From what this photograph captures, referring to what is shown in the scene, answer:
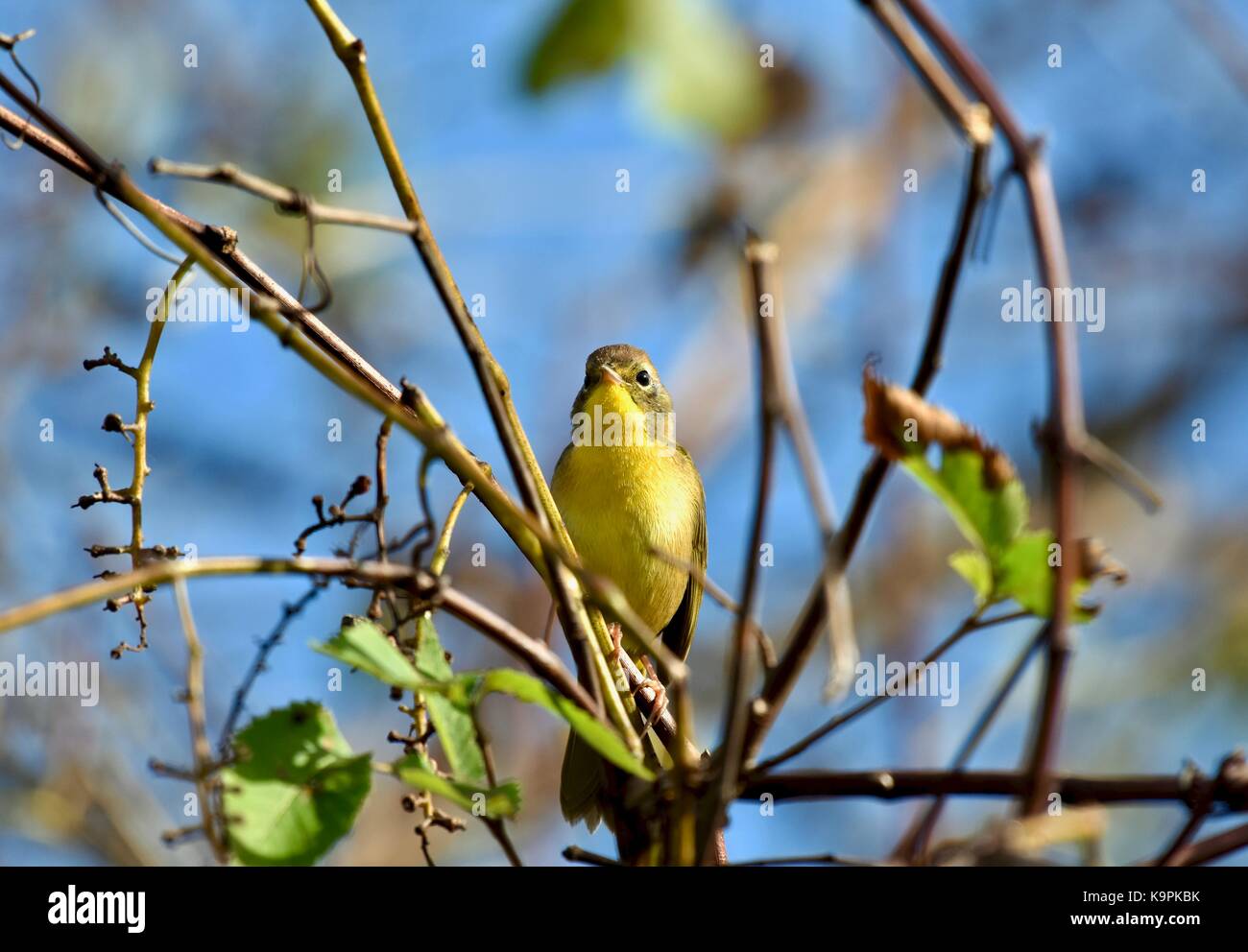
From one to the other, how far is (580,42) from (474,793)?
70.7 inches

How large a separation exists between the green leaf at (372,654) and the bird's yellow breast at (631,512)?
3847 millimetres

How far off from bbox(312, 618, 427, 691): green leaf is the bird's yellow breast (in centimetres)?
385

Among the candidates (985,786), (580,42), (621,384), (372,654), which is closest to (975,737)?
(985,786)

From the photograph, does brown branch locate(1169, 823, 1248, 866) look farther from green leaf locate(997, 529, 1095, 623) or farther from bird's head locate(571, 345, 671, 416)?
bird's head locate(571, 345, 671, 416)

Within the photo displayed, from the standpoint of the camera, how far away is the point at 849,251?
34.1 feet

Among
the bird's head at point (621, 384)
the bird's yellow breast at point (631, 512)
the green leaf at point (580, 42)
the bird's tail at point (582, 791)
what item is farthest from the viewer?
the bird's head at point (621, 384)

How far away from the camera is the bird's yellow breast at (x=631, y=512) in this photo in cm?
566

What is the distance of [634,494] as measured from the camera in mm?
5824

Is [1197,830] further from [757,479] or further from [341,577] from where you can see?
[341,577]

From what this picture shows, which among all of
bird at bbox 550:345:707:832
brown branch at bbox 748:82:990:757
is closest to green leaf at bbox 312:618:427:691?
brown branch at bbox 748:82:990:757

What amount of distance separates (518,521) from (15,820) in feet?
21.0

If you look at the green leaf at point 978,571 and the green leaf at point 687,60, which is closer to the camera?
the green leaf at point 978,571

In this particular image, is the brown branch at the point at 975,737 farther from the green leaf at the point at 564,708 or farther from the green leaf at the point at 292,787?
the green leaf at the point at 292,787

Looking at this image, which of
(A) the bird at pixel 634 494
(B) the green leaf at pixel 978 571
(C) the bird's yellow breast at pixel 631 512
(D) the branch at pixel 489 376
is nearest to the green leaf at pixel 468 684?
(D) the branch at pixel 489 376
